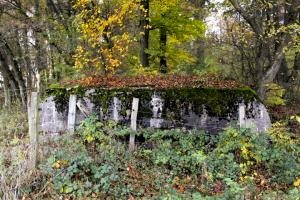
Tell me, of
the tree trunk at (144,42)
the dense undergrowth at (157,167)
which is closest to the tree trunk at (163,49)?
the tree trunk at (144,42)

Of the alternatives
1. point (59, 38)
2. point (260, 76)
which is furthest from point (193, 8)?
point (59, 38)

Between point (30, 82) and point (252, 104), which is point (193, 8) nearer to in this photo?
point (252, 104)

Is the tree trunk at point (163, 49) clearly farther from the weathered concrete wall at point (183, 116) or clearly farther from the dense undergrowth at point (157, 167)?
the dense undergrowth at point (157, 167)

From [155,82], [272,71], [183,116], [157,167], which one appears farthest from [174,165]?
[272,71]

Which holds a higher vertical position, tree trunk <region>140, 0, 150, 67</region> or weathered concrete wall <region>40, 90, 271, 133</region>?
tree trunk <region>140, 0, 150, 67</region>

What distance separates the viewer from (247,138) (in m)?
6.87

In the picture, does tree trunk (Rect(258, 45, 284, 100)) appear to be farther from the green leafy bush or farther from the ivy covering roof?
the green leafy bush

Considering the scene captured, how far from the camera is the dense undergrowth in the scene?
5457mm

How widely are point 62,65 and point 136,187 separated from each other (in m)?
7.58

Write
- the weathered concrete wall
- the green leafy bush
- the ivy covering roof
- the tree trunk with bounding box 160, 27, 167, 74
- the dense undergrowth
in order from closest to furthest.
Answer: the dense undergrowth, the green leafy bush, the weathered concrete wall, the ivy covering roof, the tree trunk with bounding box 160, 27, 167, 74

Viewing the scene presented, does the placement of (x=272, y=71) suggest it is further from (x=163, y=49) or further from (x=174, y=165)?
(x=174, y=165)

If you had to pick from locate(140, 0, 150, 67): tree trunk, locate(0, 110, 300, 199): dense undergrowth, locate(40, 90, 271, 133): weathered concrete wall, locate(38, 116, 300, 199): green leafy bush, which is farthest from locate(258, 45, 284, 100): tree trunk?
locate(140, 0, 150, 67): tree trunk

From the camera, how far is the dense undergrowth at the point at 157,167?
17.9ft

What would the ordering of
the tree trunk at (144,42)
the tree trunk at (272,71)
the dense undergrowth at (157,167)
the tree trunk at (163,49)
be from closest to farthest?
the dense undergrowth at (157,167), the tree trunk at (272,71), the tree trunk at (144,42), the tree trunk at (163,49)
